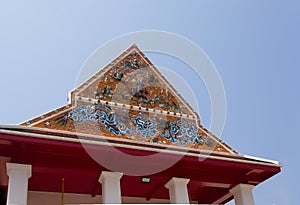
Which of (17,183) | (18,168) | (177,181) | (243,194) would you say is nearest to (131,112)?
(177,181)

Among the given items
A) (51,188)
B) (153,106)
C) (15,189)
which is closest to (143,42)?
(153,106)

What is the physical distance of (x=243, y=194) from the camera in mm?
8523

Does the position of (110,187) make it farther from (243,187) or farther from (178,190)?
(243,187)

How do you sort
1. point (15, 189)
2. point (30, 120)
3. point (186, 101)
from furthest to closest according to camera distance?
point (186, 101) < point (30, 120) < point (15, 189)

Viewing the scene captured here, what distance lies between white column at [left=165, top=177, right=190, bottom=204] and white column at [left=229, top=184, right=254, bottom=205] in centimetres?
117

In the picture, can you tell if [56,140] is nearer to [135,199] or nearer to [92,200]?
[92,200]

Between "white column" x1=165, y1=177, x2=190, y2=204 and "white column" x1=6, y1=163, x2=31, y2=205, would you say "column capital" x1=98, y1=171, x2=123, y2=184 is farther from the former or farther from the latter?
"white column" x1=6, y1=163, x2=31, y2=205

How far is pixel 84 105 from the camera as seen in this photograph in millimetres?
8195

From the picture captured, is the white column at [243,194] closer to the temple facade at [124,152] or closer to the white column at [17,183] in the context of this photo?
the temple facade at [124,152]

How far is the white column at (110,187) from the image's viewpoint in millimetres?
7281

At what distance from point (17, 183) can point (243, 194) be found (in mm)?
4363

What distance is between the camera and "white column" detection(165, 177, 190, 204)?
25.7 feet

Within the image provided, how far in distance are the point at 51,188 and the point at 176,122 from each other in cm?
283

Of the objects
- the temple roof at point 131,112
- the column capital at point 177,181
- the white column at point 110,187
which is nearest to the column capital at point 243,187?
the temple roof at point 131,112
